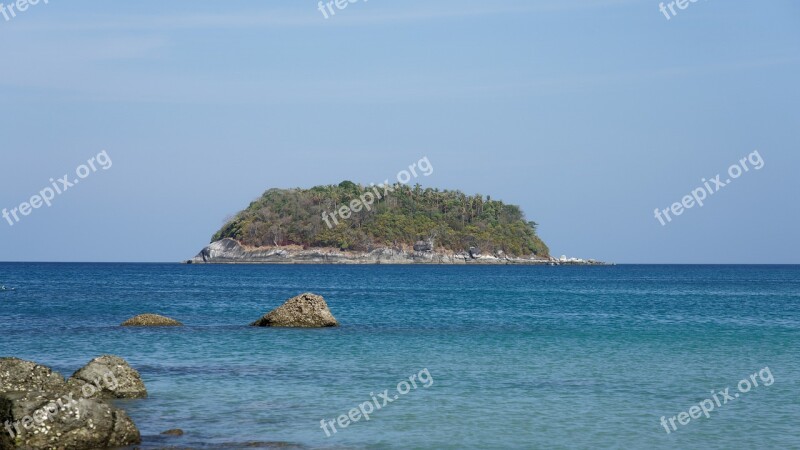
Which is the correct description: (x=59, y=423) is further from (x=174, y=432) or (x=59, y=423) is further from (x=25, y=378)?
(x=25, y=378)

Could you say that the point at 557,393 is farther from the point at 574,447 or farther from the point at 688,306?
the point at 688,306

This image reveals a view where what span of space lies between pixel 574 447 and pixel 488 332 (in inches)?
982

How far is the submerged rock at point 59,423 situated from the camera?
16.9 m

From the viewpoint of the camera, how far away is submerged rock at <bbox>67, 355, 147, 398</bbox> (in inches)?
882

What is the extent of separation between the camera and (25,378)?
20594 mm

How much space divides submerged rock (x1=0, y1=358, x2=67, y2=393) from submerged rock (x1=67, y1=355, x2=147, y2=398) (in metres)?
1.14

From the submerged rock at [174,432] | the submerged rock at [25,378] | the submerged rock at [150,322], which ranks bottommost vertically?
the submerged rock at [174,432]

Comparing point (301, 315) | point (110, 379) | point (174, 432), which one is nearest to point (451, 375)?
point (110, 379)

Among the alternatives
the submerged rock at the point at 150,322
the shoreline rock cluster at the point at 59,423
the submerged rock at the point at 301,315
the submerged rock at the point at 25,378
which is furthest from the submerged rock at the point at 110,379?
the submerged rock at the point at 150,322

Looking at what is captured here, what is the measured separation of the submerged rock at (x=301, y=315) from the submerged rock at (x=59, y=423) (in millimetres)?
24754

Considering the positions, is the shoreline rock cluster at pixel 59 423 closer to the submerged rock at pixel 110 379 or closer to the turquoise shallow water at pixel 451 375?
the turquoise shallow water at pixel 451 375

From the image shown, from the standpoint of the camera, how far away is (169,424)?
64.9 ft

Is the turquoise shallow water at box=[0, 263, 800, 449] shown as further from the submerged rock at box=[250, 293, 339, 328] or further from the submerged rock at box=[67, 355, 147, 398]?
the submerged rock at box=[250, 293, 339, 328]

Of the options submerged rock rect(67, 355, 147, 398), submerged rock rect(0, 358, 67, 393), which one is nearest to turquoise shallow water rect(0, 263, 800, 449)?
submerged rock rect(67, 355, 147, 398)
